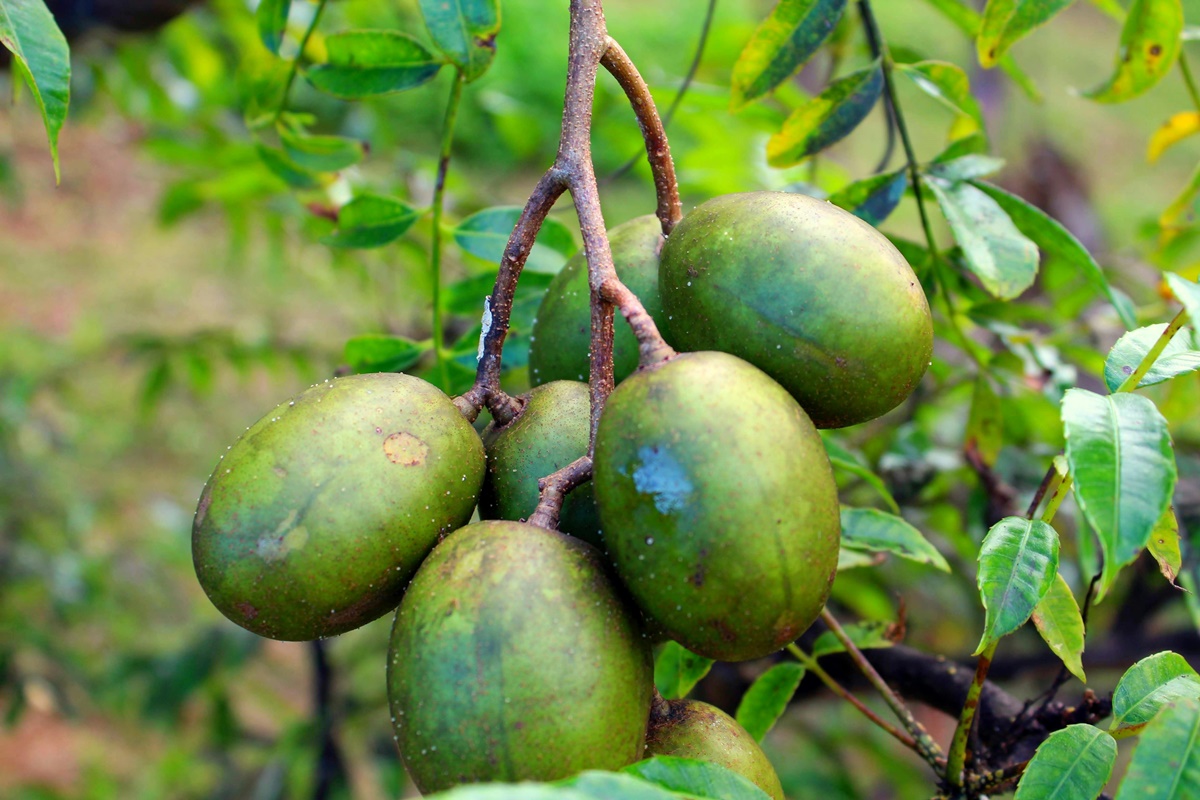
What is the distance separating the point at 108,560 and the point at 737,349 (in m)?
3.83

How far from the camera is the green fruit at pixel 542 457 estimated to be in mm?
1269

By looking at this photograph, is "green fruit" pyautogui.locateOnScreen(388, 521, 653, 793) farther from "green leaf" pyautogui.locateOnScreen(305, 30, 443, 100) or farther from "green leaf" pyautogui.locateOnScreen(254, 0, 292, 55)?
"green leaf" pyautogui.locateOnScreen(254, 0, 292, 55)

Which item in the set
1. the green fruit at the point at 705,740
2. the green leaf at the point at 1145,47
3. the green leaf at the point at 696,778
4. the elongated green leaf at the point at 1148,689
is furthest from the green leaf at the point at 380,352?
the green leaf at the point at 1145,47

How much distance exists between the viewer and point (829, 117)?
5.59 ft

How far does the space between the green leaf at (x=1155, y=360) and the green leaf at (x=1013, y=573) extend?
0.64ft

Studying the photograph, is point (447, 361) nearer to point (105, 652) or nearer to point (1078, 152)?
point (105, 652)

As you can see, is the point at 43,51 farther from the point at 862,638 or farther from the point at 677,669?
the point at 862,638

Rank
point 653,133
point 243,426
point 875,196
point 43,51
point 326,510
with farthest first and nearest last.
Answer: point 243,426, point 875,196, point 653,133, point 43,51, point 326,510

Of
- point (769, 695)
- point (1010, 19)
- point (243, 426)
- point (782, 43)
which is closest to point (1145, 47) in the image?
point (1010, 19)

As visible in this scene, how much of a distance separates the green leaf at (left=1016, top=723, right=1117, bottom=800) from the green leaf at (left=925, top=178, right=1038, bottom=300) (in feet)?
2.14

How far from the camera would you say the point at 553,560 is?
1068 mm

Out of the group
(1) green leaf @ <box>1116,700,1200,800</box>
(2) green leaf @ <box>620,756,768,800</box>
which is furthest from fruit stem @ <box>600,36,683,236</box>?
(1) green leaf @ <box>1116,700,1200,800</box>

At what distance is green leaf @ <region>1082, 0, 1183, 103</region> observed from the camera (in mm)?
1737

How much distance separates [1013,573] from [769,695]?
0.59 m
